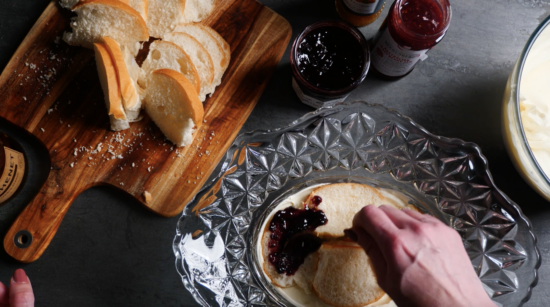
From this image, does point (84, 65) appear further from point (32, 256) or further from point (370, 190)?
point (370, 190)

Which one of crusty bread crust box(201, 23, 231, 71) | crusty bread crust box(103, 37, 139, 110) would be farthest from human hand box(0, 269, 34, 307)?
crusty bread crust box(201, 23, 231, 71)

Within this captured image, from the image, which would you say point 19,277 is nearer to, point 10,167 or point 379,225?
point 10,167

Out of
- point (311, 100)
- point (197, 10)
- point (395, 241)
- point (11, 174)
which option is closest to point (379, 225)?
point (395, 241)

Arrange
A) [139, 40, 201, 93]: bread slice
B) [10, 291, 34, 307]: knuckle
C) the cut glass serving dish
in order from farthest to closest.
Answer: [139, 40, 201, 93]: bread slice, [10, 291, 34, 307]: knuckle, the cut glass serving dish

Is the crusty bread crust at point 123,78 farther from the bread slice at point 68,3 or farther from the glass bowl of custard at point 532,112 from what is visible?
the glass bowl of custard at point 532,112

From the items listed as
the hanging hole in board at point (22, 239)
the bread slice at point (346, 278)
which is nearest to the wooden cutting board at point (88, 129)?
the hanging hole in board at point (22, 239)

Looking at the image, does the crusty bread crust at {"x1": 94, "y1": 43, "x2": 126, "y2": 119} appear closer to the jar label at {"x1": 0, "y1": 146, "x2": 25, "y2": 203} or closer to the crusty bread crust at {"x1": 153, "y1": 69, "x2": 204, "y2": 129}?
the crusty bread crust at {"x1": 153, "y1": 69, "x2": 204, "y2": 129}

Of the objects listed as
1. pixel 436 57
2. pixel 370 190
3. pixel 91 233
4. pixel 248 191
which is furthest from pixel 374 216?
pixel 91 233
